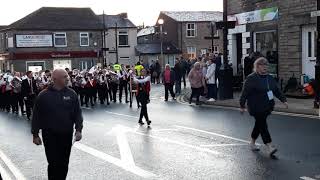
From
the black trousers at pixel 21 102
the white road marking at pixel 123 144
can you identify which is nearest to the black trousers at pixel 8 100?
the black trousers at pixel 21 102

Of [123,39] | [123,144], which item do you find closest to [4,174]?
[123,144]

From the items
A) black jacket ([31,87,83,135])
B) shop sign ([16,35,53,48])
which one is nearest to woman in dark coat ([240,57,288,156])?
black jacket ([31,87,83,135])

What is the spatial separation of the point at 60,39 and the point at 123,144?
51.0 m

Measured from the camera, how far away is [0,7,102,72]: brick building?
5850cm

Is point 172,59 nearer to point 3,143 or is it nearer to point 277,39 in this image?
point 277,39

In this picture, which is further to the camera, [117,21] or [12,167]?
[117,21]

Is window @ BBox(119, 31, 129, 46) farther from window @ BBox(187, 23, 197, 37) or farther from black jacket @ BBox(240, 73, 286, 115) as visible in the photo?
black jacket @ BBox(240, 73, 286, 115)

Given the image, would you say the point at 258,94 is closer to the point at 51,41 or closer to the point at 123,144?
the point at 123,144

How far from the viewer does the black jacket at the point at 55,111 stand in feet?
22.6

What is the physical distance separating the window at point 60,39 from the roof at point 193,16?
15.0 metres

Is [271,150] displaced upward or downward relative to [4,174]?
upward

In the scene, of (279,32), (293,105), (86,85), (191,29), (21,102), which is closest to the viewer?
(293,105)

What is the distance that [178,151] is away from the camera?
1032cm

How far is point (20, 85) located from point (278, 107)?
11.2m
